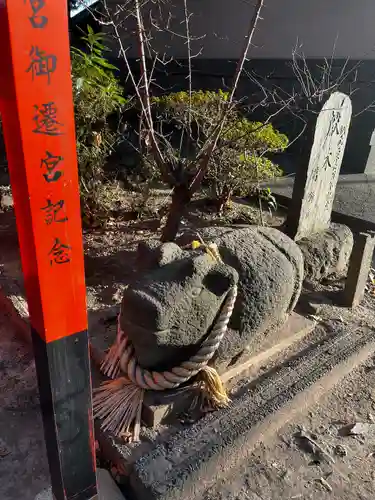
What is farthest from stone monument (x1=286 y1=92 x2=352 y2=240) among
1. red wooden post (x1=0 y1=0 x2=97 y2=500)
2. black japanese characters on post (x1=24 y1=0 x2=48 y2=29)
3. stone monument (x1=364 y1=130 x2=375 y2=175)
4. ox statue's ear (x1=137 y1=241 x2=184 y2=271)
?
stone monument (x1=364 y1=130 x2=375 y2=175)

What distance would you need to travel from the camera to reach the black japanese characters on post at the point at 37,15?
105 cm

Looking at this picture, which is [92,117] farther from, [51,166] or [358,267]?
[51,166]

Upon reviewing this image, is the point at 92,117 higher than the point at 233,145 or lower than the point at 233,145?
higher

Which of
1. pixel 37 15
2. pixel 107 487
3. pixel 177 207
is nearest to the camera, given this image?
pixel 37 15

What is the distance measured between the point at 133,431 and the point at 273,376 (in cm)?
91

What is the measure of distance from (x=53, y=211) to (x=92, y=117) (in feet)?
10.9

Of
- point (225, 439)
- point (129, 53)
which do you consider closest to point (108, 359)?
point (225, 439)

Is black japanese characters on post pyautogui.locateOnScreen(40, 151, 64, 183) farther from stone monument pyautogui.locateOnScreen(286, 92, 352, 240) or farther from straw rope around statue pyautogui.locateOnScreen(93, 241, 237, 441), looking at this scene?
stone monument pyautogui.locateOnScreen(286, 92, 352, 240)

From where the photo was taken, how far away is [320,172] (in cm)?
364

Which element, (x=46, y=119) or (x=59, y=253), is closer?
(x=46, y=119)

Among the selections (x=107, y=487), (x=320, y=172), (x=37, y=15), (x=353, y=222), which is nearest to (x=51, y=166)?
(x=37, y=15)

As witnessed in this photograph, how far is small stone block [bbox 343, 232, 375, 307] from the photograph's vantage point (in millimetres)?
3244

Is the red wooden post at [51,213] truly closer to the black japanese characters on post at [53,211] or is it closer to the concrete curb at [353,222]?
the black japanese characters on post at [53,211]

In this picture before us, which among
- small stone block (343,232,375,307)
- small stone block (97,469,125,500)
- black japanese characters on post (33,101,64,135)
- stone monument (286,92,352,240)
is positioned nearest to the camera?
black japanese characters on post (33,101,64,135)
